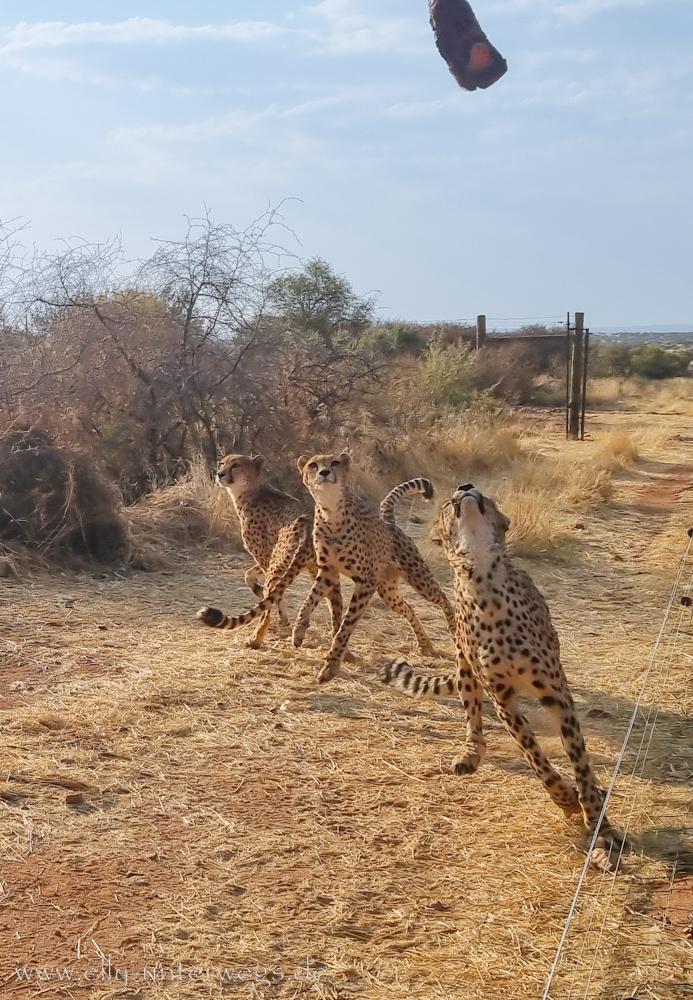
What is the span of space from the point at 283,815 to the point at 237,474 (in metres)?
3.01

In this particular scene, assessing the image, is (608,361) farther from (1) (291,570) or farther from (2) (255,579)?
(1) (291,570)

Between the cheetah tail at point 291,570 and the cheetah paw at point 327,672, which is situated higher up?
the cheetah tail at point 291,570

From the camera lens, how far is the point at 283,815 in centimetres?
388

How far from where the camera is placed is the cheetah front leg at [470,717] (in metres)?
4.13

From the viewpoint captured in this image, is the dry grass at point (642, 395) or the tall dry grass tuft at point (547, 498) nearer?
the tall dry grass tuft at point (547, 498)

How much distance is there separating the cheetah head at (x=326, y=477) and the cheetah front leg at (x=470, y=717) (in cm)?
166

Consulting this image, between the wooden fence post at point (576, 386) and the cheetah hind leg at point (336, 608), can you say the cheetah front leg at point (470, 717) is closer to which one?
the cheetah hind leg at point (336, 608)

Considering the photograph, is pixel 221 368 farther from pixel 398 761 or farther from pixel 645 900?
pixel 645 900

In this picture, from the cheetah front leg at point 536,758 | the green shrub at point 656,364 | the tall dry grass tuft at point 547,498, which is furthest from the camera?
the green shrub at point 656,364

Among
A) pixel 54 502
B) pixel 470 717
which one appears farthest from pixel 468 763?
pixel 54 502

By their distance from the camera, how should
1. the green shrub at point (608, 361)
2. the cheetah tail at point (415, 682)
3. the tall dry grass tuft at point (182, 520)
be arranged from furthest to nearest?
the green shrub at point (608, 361)
the tall dry grass tuft at point (182, 520)
the cheetah tail at point (415, 682)

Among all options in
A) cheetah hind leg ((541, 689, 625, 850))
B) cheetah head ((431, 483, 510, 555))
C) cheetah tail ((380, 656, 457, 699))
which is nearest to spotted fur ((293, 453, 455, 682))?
cheetah tail ((380, 656, 457, 699))

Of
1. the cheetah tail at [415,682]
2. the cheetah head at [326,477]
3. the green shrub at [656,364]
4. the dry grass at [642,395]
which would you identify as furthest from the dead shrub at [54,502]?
the green shrub at [656,364]

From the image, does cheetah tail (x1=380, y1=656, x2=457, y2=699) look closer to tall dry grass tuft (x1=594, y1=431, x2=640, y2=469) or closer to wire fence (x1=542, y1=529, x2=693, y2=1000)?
wire fence (x1=542, y1=529, x2=693, y2=1000)
